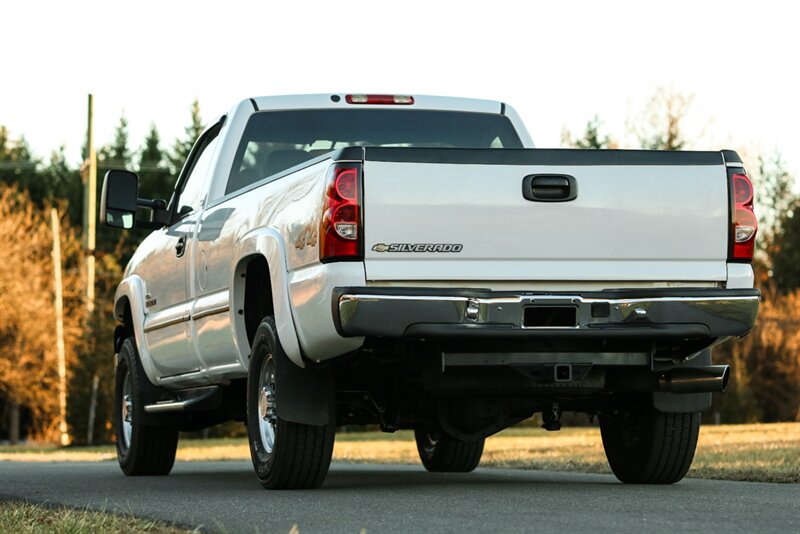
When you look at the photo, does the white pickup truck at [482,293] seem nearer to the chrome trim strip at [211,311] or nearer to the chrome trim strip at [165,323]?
the chrome trim strip at [211,311]

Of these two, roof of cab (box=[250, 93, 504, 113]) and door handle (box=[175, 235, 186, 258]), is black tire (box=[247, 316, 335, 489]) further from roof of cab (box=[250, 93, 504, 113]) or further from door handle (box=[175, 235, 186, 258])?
roof of cab (box=[250, 93, 504, 113])

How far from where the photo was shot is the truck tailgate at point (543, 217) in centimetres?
705

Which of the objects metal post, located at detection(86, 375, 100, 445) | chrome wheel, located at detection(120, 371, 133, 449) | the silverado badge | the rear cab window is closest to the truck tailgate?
the silverado badge

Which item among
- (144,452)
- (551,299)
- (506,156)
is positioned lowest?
(144,452)

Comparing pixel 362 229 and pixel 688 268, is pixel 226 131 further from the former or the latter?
pixel 688 268

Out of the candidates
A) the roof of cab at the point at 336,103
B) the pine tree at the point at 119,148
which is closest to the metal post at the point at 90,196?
the roof of cab at the point at 336,103

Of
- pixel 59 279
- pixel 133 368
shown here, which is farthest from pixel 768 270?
pixel 133 368

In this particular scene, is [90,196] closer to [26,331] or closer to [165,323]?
[26,331]

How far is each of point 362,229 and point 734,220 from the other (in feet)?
6.35

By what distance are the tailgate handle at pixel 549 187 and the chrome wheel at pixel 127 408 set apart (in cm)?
467

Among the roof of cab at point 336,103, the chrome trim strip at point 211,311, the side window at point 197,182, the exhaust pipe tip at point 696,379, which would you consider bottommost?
the exhaust pipe tip at point 696,379

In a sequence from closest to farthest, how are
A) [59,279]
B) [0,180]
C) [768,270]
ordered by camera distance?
1. [59,279]
2. [768,270]
3. [0,180]

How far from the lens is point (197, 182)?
10.2 m

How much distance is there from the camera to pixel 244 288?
8602mm
